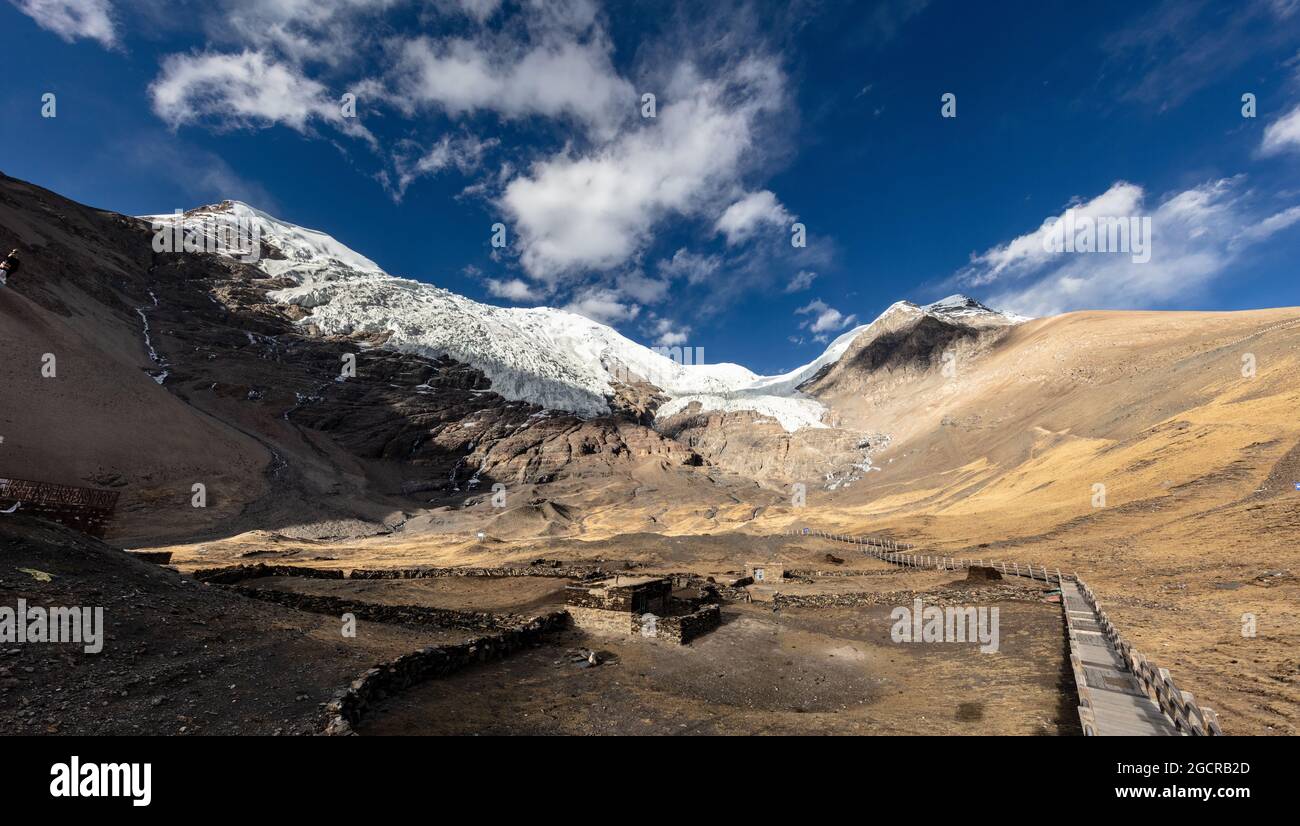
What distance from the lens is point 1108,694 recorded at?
1012 centimetres

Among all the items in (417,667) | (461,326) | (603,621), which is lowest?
(603,621)

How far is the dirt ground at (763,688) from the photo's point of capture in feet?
35.8

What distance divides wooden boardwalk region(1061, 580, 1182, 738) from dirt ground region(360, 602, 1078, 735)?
0.80 m

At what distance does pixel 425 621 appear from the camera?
19797mm

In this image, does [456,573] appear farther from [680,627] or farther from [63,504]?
[680,627]

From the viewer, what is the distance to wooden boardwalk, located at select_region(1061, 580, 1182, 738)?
27.4ft

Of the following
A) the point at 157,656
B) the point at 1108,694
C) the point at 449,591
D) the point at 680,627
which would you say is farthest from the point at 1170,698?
the point at 449,591

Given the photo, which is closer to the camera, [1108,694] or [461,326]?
[1108,694]

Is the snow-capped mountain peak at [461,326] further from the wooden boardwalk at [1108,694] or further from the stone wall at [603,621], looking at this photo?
the wooden boardwalk at [1108,694]

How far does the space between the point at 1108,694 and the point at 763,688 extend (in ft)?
25.5

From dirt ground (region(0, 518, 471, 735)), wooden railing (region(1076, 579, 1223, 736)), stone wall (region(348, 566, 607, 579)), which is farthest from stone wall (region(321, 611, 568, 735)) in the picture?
stone wall (region(348, 566, 607, 579))

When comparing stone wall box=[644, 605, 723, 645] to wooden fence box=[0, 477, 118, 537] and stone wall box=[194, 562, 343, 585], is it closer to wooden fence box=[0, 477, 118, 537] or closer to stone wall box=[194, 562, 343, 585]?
stone wall box=[194, 562, 343, 585]
